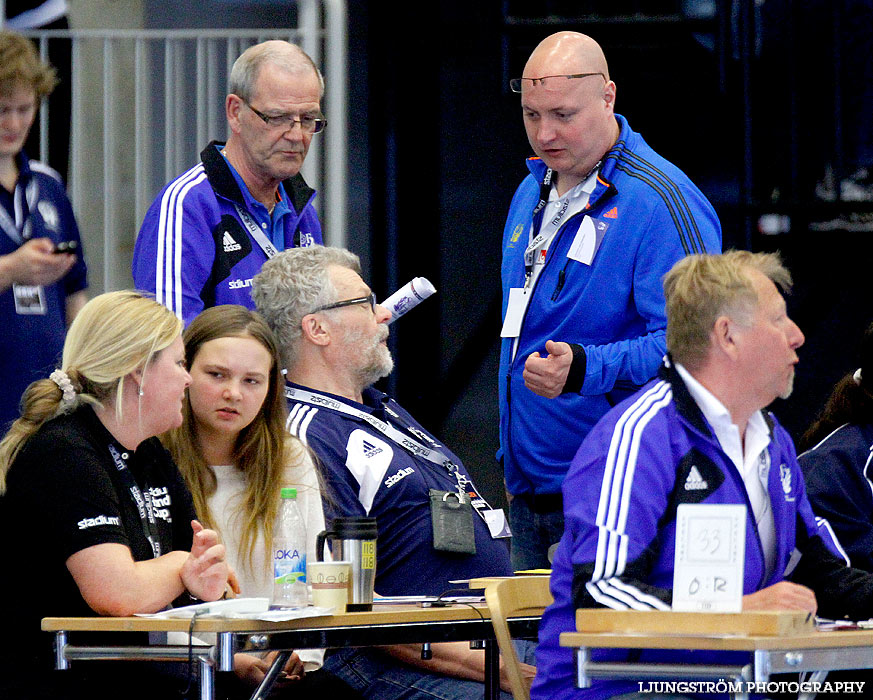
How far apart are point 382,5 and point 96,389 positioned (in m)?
3.28

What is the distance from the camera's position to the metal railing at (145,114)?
183 inches

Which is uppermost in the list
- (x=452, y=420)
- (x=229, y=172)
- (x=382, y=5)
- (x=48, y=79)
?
(x=382, y=5)

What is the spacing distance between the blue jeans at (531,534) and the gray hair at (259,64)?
4.24ft

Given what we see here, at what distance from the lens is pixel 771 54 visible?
5.48 metres

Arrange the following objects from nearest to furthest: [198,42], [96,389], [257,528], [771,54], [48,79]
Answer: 1. [96,389]
2. [257,528]
3. [48,79]
4. [198,42]
5. [771,54]

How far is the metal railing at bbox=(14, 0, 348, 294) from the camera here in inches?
183

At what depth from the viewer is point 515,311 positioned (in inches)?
142

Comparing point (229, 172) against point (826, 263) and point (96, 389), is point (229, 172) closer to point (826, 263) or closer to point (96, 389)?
point (96, 389)

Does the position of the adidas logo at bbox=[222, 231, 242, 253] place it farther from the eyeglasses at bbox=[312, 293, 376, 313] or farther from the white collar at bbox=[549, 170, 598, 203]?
the white collar at bbox=[549, 170, 598, 203]

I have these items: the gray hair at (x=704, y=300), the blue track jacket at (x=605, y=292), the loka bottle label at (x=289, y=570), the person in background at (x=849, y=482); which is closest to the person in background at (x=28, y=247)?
the loka bottle label at (x=289, y=570)

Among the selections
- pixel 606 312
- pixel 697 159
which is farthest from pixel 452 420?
pixel 606 312

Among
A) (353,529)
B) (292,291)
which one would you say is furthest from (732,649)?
(292,291)

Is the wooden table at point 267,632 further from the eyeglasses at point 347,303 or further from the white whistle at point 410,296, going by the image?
the white whistle at point 410,296

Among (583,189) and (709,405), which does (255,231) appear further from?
(709,405)
